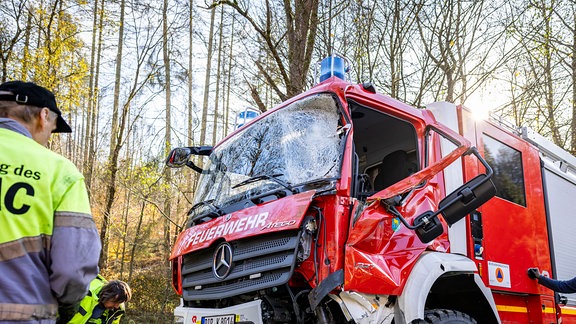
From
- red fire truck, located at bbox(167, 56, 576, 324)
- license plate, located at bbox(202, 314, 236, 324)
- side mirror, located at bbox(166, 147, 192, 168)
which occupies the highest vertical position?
side mirror, located at bbox(166, 147, 192, 168)

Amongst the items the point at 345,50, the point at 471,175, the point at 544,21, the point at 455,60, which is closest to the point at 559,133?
the point at 544,21

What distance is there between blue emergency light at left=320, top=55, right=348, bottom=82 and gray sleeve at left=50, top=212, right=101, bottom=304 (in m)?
2.57

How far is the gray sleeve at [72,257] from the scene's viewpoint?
6.43ft

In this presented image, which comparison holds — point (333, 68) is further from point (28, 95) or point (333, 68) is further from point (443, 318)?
point (28, 95)

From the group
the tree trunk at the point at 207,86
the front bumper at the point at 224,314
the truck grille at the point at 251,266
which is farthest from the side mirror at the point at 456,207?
the tree trunk at the point at 207,86

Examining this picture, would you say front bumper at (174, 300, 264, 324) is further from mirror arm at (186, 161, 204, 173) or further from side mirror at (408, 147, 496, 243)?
mirror arm at (186, 161, 204, 173)

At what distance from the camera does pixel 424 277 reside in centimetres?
341

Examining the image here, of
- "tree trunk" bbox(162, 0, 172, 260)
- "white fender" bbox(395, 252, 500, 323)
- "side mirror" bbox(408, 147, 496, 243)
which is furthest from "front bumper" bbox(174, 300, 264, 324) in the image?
"tree trunk" bbox(162, 0, 172, 260)

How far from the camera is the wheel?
11.0 feet

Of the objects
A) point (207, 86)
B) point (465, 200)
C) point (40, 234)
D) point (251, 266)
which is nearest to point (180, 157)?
point (251, 266)

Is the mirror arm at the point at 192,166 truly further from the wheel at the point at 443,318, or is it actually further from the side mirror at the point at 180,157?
the wheel at the point at 443,318

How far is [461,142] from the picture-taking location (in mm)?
3602

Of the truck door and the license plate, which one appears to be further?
the truck door

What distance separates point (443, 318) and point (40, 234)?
2.65 metres
